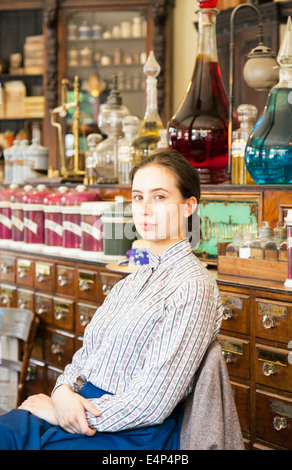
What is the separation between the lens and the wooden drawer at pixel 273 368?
177cm

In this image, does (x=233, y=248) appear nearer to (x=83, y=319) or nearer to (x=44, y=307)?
(x=83, y=319)

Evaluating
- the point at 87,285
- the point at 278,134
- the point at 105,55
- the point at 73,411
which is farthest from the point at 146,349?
the point at 105,55

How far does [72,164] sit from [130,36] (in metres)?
1.88

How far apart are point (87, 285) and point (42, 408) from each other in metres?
1.20

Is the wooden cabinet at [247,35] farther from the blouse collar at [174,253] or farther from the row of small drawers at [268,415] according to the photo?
the blouse collar at [174,253]

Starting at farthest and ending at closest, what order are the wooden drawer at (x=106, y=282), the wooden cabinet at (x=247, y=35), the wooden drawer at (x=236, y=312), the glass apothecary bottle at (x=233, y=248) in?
A: the wooden cabinet at (x=247, y=35) → the wooden drawer at (x=106, y=282) → the glass apothecary bottle at (x=233, y=248) → the wooden drawer at (x=236, y=312)

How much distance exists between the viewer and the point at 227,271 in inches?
78.5

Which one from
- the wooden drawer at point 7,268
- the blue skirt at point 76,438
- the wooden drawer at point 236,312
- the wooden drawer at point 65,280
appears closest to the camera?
the blue skirt at point 76,438

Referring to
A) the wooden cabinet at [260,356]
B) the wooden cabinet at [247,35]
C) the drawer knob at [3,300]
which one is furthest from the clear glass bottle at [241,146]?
the wooden cabinet at [247,35]

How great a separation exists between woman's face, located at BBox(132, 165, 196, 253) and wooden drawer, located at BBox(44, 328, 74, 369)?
134cm

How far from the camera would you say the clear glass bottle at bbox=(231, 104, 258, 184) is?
224 cm

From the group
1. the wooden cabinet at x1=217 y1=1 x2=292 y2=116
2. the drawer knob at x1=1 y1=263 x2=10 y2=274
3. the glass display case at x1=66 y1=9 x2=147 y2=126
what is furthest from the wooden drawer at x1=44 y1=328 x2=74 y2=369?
the glass display case at x1=66 y1=9 x2=147 y2=126

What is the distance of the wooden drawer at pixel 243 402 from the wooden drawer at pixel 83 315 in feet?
2.59

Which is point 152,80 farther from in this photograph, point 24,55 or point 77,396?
point 24,55
